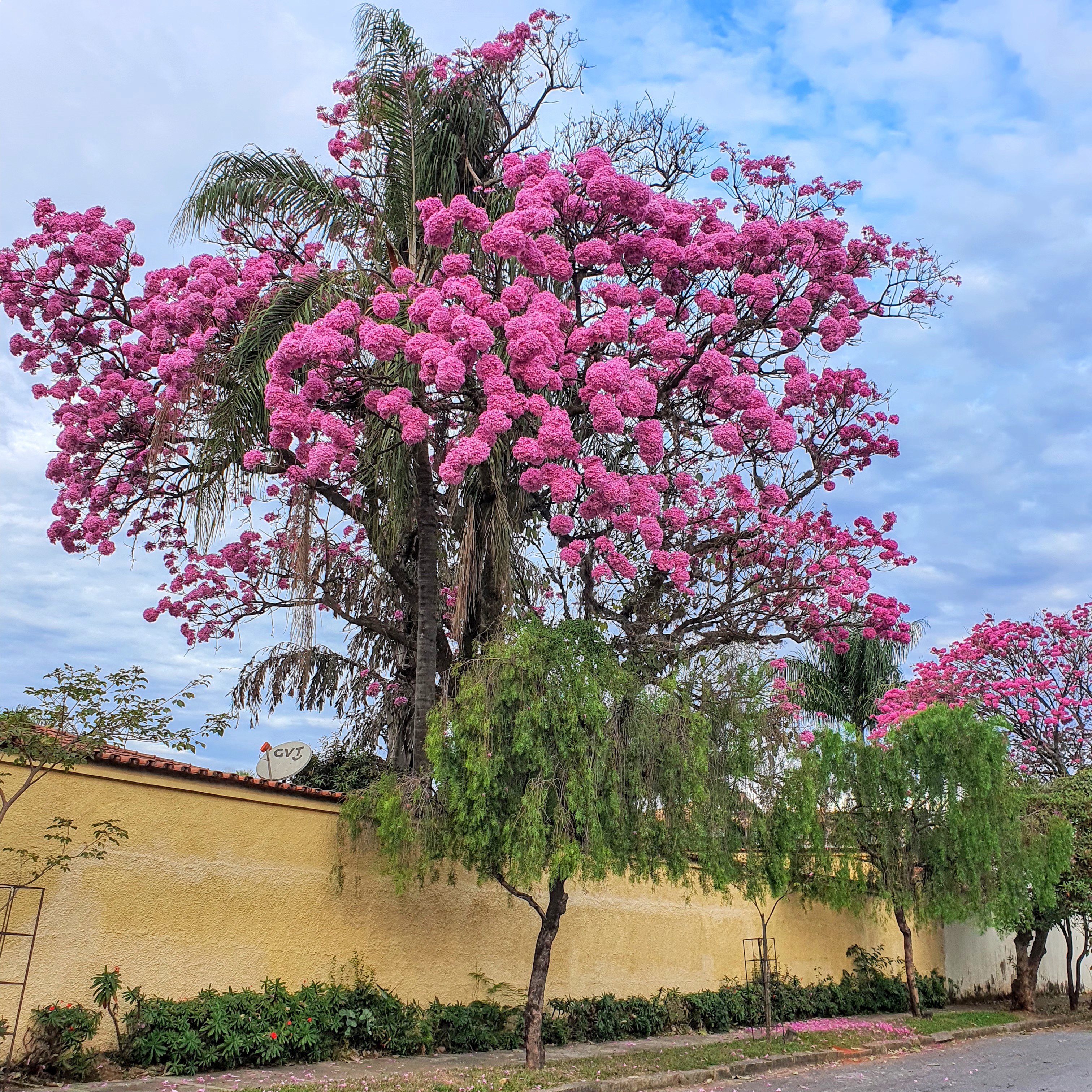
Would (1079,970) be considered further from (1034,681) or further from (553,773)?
(553,773)

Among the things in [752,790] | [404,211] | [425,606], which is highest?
[404,211]

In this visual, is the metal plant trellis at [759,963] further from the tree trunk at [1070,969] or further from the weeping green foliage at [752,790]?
the tree trunk at [1070,969]

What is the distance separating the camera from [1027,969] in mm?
19703

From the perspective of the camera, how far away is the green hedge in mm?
8469

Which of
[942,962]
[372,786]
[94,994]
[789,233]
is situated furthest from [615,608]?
[942,962]

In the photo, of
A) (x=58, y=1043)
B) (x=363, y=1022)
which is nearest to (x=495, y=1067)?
(x=363, y=1022)

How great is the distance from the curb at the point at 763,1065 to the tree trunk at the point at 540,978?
0.70 metres

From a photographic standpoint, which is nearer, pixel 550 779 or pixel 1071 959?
pixel 550 779

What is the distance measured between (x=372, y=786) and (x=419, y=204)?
6.07m

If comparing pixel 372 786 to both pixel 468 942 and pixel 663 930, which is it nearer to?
pixel 468 942

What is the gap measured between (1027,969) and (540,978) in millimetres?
14159

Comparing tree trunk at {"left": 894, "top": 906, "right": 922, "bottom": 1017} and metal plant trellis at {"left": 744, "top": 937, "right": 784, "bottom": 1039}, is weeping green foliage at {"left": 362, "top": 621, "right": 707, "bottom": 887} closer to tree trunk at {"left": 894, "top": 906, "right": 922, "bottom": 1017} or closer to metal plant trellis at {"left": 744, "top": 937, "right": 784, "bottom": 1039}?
metal plant trellis at {"left": 744, "top": 937, "right": 784, "bottom": 1039}

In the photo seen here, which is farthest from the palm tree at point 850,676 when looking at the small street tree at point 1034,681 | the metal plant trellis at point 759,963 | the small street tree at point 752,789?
the small street tree at point 752,789

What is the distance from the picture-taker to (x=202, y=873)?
9.41m
